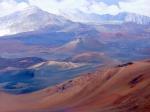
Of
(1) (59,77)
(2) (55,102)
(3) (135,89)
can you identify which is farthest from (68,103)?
(1) (59,77)

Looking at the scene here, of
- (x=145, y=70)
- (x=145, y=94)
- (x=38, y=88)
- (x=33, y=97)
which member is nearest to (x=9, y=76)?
(x=38, y=88)

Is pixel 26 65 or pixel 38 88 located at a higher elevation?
pixel 26 65

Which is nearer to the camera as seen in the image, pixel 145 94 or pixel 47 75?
pixel 145 94

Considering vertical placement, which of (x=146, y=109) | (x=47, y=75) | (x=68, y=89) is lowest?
(x=146, y=109)

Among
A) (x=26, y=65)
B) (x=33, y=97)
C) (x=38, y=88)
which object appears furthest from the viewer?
(x=26, y=65)

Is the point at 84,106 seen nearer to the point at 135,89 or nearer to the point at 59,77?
the point at 135,89

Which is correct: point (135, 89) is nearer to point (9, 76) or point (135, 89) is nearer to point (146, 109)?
point (146, 109)

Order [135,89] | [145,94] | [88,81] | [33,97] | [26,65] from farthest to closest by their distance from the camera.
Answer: [26,65]
[33,97]
[88,81]
[135,89]
[145,94]
